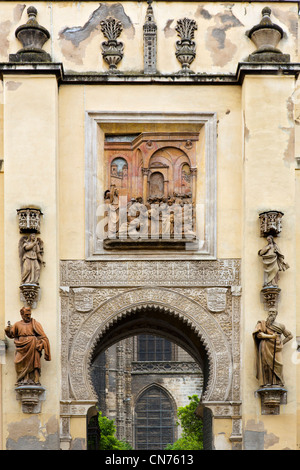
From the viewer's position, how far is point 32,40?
20.8 metres

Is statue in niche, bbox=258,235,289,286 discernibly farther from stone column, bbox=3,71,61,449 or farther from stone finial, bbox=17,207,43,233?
stone finial, bbox=17,207,43,233

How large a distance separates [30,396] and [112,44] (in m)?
5.98

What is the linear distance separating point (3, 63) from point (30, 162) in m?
1.68

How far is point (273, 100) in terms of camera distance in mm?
20500

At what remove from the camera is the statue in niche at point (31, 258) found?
19.9 meters

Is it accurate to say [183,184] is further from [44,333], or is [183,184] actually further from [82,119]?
[44,333]

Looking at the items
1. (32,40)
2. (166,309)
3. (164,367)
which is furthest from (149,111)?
(164,367)

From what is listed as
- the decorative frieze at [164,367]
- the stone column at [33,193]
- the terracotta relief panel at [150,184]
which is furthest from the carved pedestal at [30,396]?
the decorative frieze at [164,367]

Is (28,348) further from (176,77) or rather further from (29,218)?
(176,77)

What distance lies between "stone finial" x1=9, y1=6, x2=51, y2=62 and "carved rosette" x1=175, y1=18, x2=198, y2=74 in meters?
2.18

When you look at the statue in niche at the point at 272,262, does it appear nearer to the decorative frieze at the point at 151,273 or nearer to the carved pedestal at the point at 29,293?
the decorative frieze at the point at 151,273

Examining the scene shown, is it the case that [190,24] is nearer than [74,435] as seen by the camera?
No

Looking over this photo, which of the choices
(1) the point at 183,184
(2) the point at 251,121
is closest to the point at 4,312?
(1) the point at 183,184

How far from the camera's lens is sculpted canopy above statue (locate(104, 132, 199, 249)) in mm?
20594
